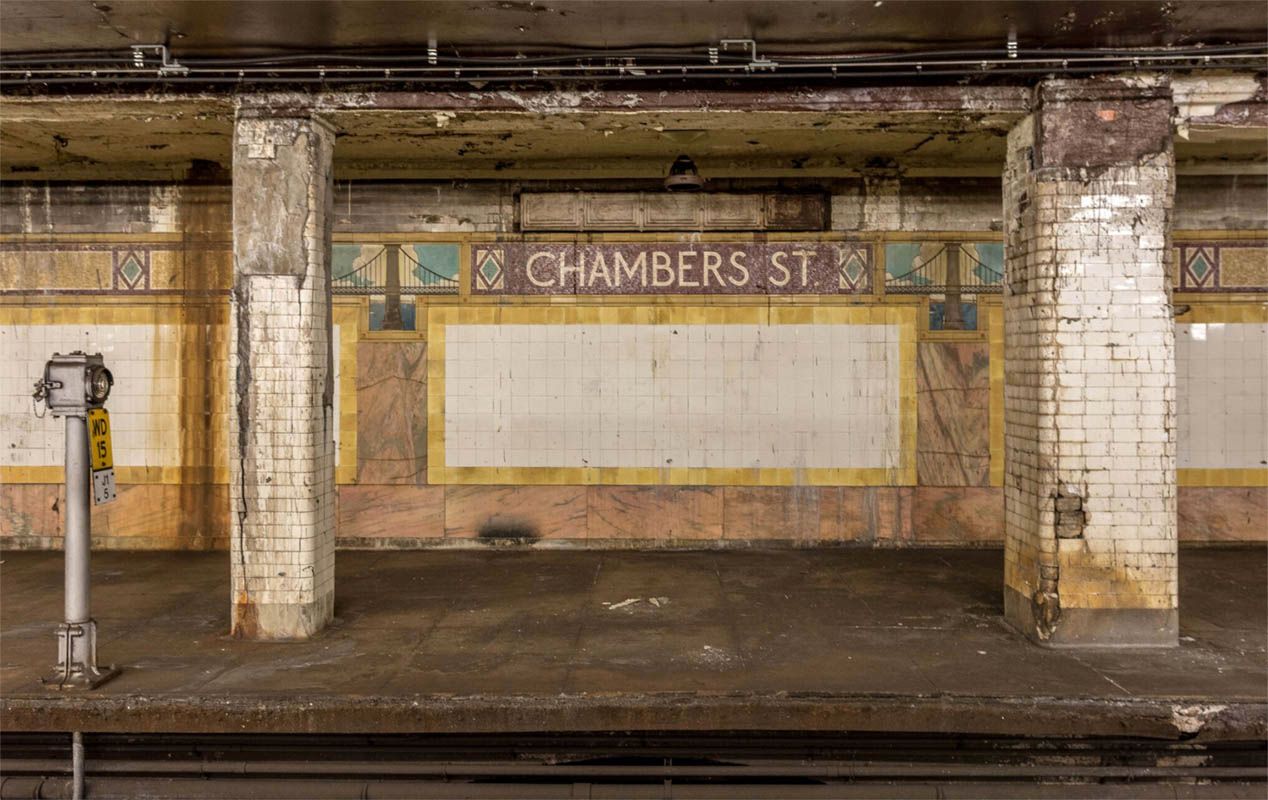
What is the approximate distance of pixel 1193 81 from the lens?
522 centimetres

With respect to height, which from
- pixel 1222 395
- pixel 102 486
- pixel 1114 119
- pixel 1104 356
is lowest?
pixel 102 486

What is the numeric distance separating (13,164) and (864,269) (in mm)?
8279

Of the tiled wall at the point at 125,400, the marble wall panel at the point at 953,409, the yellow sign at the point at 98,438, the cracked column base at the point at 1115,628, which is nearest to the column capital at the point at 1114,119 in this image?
the marble wall panel at the point at 953,409

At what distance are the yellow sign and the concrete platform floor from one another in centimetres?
124

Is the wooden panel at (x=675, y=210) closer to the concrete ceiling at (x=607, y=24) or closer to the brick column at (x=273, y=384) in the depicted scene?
the concrete ceiling at (x=607, y=24)

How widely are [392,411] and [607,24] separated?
4.43 metres

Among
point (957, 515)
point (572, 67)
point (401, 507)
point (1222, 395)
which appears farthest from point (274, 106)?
point (1222, 395)

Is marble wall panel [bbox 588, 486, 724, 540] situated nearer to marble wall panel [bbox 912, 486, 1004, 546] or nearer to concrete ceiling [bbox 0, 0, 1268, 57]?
marble wall panel [bbox 912, 486, 1004, 546]

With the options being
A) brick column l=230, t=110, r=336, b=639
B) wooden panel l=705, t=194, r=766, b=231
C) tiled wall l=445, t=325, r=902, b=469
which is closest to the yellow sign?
brick column l=230, t=110, r=336, b=639

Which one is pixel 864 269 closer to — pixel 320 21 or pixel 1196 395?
pixel 1196 395

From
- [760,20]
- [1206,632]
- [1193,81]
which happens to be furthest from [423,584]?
[1193,81]

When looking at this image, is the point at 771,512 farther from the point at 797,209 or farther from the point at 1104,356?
the point at 1104,356

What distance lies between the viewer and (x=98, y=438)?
4609 millimetres

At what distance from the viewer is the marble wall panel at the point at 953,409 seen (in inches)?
306
